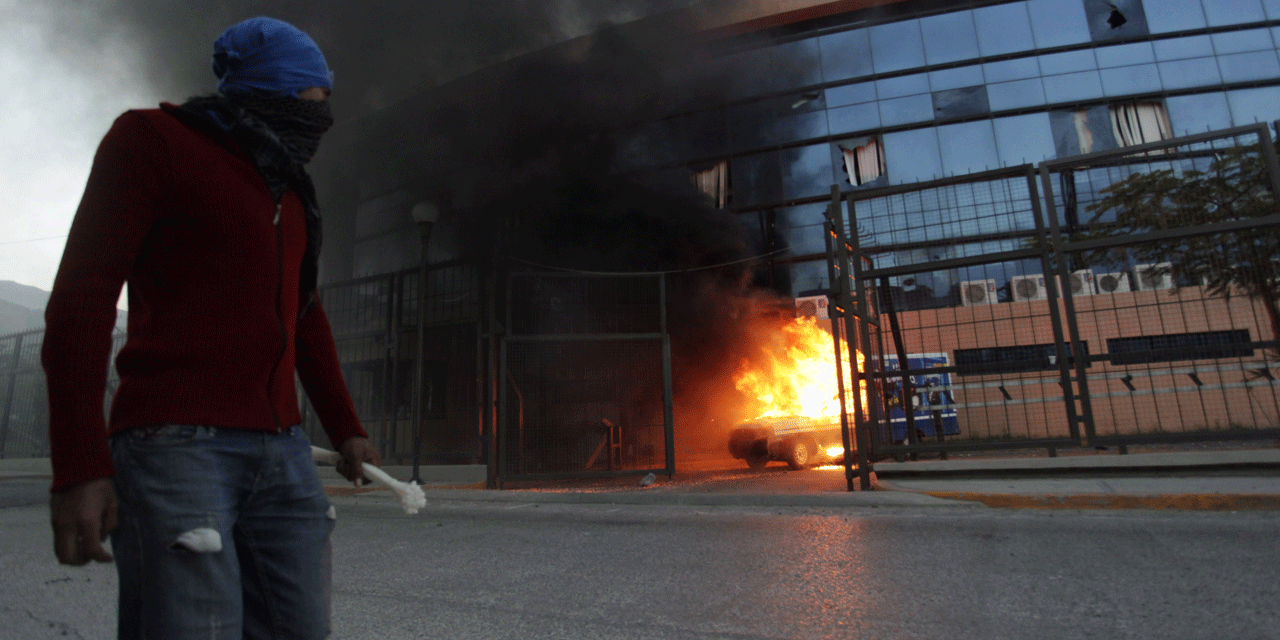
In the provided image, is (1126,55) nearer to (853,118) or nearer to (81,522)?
(853,118)

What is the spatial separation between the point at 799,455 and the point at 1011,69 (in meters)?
13.2

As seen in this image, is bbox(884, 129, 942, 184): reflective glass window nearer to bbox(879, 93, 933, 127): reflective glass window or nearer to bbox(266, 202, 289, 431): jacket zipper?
bbox(879, 93, 933, 127): reflective glass window

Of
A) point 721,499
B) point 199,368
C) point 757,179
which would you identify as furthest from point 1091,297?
point 757,179

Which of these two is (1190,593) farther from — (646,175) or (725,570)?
(646,175)

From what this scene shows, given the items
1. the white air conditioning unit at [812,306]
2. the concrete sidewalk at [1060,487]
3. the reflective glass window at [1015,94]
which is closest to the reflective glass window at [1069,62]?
the reflective glass window at [1015,94]

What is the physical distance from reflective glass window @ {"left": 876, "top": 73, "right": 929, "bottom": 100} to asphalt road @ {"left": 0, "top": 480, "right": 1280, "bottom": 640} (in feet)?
53.7

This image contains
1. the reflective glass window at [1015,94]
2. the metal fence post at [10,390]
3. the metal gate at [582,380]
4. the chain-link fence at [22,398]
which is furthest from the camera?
the reflective glass window at [1015,94]

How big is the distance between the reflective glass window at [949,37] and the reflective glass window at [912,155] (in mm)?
2215

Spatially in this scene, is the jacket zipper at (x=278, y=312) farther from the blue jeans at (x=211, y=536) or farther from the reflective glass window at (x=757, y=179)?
the reflective glass window at (x=757, y=179)

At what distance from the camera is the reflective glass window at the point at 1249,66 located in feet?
55.2

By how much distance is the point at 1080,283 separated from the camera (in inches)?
236

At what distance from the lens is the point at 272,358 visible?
123 centimetres

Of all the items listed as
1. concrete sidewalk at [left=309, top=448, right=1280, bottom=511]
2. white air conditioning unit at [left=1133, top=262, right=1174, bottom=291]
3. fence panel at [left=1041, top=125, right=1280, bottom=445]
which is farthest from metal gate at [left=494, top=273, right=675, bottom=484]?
white air conditioning unit at [left=1133, top=262, right=1174, bottom=291]

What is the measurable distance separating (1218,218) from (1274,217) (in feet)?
1.19
